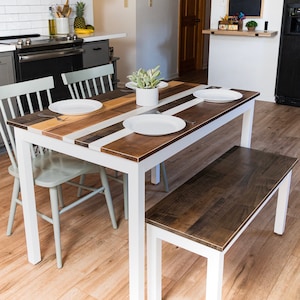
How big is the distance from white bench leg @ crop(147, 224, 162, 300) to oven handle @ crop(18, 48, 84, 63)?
7.70 ft

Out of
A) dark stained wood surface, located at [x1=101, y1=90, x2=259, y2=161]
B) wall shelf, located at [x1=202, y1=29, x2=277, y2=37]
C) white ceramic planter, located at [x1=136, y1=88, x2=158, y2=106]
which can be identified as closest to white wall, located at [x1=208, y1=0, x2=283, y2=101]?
wall shelf, located at [x1=202, y1=29, x2=277, y2=37]

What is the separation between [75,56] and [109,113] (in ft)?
7.11

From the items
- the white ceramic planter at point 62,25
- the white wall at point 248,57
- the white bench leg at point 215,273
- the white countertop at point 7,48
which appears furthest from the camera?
the white wall at point 248,57

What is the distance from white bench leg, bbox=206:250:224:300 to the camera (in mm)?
1546

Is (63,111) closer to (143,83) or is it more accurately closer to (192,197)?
(143,83)

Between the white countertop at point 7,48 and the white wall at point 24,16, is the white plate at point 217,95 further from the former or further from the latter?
the white wall at point 24,16

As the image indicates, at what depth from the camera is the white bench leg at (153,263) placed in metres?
1.72

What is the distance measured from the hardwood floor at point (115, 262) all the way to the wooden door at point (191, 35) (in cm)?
476

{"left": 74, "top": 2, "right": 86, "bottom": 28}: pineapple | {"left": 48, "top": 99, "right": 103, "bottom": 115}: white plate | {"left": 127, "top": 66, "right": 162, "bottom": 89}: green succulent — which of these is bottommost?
{"left": 48, "top": 99, "right": 103, "bottom": 115}: white plate

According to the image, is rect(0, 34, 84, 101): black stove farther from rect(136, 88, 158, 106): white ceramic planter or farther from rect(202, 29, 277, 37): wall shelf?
rect(202, 29, 277, 37): wall shelf

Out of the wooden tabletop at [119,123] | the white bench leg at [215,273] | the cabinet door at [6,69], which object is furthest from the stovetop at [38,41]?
the white bench leg at [215,273]

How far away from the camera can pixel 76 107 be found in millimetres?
2141

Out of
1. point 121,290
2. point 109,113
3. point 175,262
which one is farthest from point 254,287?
point 109,113

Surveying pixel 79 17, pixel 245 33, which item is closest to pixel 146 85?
pixel 79 17
